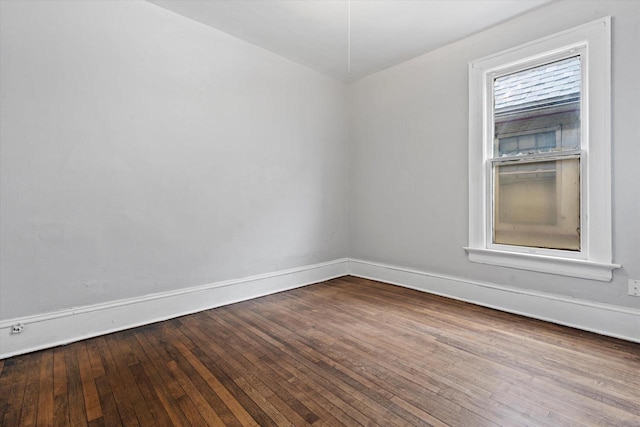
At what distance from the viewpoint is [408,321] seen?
Result: 280 cm

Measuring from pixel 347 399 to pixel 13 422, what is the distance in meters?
1.68

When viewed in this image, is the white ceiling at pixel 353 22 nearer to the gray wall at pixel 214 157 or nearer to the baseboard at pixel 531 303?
the gray wall at pixel 214 157

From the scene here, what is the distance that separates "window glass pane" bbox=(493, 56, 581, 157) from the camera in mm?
2725

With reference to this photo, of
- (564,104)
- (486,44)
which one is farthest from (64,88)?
(564,104)

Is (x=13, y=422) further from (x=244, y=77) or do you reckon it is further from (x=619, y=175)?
(x=619, y=175)

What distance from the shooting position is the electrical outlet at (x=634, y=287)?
238cm

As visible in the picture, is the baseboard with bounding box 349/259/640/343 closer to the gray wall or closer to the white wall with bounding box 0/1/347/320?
the gray wall

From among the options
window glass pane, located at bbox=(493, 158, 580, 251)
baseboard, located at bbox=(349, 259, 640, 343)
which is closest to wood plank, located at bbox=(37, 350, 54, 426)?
baseboard, located at bbox=(349, 259, 640, 343)

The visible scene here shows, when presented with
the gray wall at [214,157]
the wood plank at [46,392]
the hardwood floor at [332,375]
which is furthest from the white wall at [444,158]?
the wood plank at [46,392]

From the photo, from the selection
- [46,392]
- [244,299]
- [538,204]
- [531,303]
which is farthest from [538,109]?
[46,392]

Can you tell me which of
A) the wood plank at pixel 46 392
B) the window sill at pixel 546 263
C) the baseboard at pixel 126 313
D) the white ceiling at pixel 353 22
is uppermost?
the white ceiling at pixel 353 22

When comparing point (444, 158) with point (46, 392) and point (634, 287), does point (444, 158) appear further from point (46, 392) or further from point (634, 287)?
point (46, 392)

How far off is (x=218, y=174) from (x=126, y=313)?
1.52 metres

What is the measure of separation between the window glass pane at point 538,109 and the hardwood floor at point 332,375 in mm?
1656
